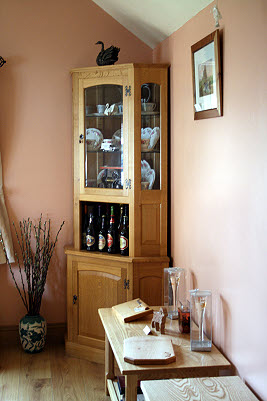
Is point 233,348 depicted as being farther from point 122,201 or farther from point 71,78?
point 71,78

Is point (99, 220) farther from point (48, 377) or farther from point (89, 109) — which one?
point (48, 377)

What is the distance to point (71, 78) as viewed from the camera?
3.98 meters

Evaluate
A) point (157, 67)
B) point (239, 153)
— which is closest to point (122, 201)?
point (157, 67)

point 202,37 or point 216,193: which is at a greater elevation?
point 202,37

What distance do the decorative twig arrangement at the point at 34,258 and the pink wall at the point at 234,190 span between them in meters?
1.29

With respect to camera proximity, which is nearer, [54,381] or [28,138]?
[54,381]

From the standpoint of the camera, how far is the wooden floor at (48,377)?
10.5 feet

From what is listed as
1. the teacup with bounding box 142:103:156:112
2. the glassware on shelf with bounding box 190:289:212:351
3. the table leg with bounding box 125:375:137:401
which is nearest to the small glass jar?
the glassware on shelf with bounding box 190:289:212:351

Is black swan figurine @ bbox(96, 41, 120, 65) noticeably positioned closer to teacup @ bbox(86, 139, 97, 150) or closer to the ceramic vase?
teacup @ bbox(86, 139, 97, 150)

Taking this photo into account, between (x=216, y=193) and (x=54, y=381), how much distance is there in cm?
180

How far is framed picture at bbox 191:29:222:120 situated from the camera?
245 centimetres

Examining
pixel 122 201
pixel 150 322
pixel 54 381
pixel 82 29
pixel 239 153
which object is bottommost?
pixel 54 381

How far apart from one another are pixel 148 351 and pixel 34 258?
6.07ft

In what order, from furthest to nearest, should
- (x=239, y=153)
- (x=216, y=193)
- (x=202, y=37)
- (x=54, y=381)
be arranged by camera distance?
(x=54, y=381) < (x=202, y=37) < (x=216, y=193) < (x=239, y=153)
